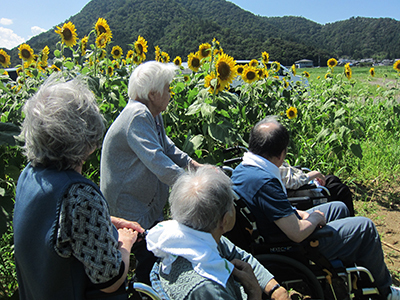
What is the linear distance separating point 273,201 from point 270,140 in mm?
384

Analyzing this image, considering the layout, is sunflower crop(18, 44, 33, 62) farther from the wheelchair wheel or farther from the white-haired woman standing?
the wheelchair wheel

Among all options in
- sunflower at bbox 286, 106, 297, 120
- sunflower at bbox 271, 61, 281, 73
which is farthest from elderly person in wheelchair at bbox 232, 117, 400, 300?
sunflower at bbox 271, 61, 281, 73

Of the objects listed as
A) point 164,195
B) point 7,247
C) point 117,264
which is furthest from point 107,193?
point 7,247

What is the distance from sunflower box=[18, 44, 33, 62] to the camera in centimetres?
402

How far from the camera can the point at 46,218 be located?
3.76 ft

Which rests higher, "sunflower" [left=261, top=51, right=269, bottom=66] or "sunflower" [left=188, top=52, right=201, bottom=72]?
"sunflower" [left=261, top=51, right=269, bottom=66]

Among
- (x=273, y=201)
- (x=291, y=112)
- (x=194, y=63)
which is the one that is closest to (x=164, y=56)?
(x=194, y=63)

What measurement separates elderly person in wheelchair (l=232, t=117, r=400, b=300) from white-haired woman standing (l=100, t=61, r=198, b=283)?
455 millimetres

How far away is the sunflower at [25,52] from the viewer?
13.2ft

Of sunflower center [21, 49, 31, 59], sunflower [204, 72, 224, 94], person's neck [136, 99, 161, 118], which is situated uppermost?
sunflower center [21, 49, 31, 59]

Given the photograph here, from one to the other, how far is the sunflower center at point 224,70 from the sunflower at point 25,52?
265 centimetres

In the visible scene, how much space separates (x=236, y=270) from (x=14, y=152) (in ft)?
6.75

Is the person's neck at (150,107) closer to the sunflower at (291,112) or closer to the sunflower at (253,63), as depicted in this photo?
the sunflower at (291,112)

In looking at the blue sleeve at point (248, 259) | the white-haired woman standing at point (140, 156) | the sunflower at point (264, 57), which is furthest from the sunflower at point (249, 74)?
the blue sleeve at point (248, 259)
